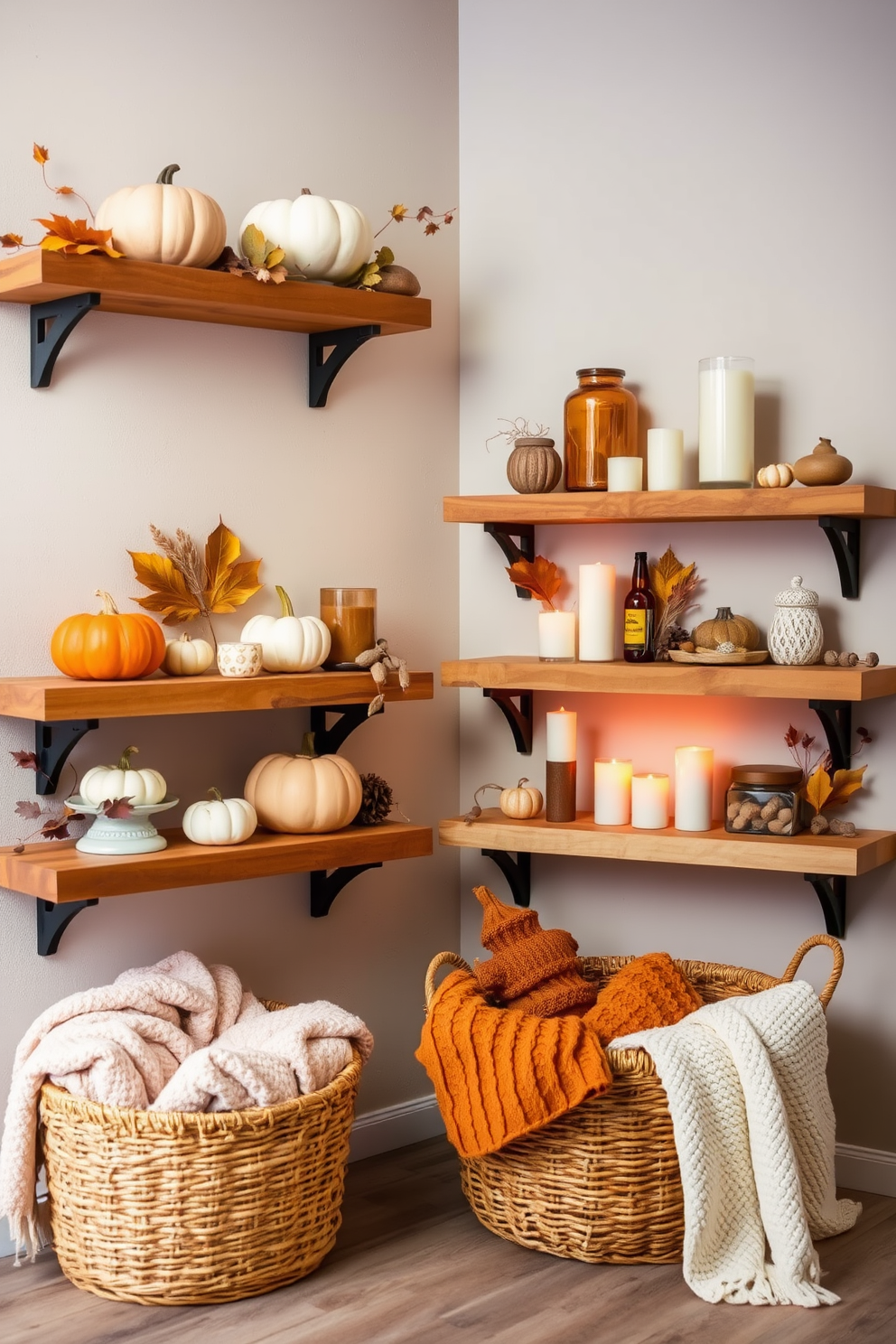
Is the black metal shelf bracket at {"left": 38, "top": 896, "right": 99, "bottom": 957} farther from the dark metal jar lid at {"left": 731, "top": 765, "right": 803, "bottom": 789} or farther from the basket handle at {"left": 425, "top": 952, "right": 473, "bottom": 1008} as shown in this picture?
the dark metal jar lid at {"left": 731, "top": 765, "right": 803, "bottom": 789}

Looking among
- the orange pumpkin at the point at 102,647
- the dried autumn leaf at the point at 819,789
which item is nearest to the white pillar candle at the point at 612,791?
the dried autumn leaf at the point at 819,789

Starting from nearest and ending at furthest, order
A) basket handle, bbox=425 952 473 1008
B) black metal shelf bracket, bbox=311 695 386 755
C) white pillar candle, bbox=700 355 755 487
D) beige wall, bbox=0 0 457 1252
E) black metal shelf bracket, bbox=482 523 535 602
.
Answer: beige wall, bbox=0 0 457 1252, basket handle, bbox=425 952 473 1008, white pillar candle, bbox=700 355 755 487, black metal shelf bracket, bbox=311 695 386 755, black metal shelf bracket, bbox=482 523 535 602

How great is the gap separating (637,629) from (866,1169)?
110 cm

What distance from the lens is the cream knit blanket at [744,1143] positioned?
2123mm

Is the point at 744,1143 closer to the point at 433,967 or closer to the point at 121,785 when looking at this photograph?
the point at 433,967

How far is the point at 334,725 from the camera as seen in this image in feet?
8.83

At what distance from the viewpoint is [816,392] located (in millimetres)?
2572

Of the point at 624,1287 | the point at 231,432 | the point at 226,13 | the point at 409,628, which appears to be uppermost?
the point at 226,13

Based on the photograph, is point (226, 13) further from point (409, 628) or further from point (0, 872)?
point (0, 872)

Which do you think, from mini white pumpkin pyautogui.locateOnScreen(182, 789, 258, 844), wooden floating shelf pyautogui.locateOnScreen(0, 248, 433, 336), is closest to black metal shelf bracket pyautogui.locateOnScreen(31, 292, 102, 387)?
wooden floating shelf pyautogui.locateOnScreen(0, 248, 433, 336)

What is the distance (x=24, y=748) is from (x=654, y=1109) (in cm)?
119

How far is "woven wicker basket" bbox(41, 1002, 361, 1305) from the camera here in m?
2.03

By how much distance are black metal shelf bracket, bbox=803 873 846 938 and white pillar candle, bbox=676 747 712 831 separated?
0.21 metres

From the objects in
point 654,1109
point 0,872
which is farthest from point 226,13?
point 654,1109
